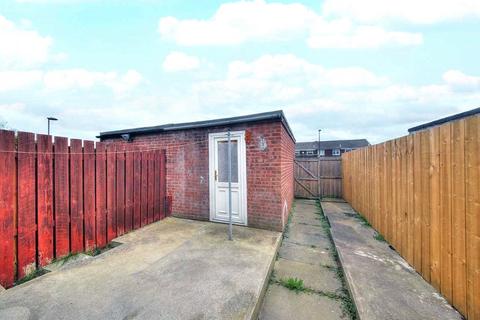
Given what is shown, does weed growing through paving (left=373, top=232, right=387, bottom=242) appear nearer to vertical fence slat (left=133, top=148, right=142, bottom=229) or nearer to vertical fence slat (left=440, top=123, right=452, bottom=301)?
vertical fence slat (left=440, top=123, right=452, bottom=301)

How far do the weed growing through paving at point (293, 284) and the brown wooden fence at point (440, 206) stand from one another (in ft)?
5.36

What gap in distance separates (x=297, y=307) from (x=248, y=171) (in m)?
2.89

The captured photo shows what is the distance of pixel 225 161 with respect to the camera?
495cm

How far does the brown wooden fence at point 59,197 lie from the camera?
2.59 meters

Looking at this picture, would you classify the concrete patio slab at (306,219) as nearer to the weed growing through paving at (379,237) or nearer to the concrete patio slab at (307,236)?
the concrete patio slab at (307,236)

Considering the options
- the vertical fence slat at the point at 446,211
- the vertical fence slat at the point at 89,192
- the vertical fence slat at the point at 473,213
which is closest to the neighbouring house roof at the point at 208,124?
the vertical fence slat at the point at 89,192

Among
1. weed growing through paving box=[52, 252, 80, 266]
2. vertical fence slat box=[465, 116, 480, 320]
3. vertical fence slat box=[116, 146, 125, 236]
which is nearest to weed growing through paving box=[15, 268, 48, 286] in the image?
weed growing through paving box=[52, 252, 80, 266]

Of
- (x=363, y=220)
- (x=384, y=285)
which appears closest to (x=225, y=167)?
(x=384, y=285)

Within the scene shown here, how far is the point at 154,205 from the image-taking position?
5215 mm

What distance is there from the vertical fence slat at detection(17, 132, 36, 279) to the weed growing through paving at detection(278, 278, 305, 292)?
3.70 meters

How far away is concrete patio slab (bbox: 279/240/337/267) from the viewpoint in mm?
3490

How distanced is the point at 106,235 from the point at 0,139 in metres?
2.36

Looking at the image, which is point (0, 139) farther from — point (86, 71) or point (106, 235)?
point (86, 71)

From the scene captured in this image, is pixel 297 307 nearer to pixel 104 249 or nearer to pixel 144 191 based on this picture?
pixel 104 249
